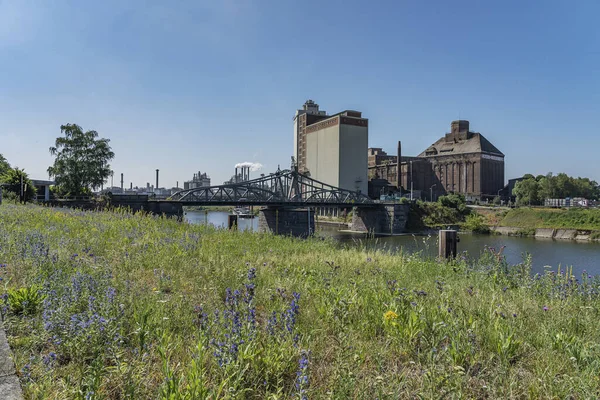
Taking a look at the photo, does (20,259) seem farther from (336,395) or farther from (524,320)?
(524,320)

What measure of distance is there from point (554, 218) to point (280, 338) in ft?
198

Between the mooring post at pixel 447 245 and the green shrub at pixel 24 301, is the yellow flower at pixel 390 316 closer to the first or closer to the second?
the green shrub at pixel 24 301

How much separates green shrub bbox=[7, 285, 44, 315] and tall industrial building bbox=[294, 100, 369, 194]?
80384mm

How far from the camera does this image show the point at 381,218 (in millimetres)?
60312

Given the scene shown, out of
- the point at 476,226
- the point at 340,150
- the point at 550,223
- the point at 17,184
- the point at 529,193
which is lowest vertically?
the point at 476,226

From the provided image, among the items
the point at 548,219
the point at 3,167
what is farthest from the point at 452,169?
the point at 3,167

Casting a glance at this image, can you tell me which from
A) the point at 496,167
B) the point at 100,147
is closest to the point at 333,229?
the point at 100,147

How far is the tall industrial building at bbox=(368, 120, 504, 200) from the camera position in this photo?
91500 millimetres

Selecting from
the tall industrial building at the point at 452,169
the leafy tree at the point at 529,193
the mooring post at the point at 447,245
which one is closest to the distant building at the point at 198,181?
the tall industrial building at the point at 452,169

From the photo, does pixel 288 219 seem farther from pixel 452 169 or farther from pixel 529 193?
pixel 452 169

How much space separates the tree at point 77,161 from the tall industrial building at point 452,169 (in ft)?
211

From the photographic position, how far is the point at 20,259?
4.98m

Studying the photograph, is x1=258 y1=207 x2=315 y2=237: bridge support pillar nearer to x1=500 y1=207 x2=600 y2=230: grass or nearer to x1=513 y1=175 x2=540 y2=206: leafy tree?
x1=500 y1=207 x2=600 y2=230: grass

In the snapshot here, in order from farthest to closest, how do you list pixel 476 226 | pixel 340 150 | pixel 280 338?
pixel 340 150 → pixel 476 226 → pixel 280 338
